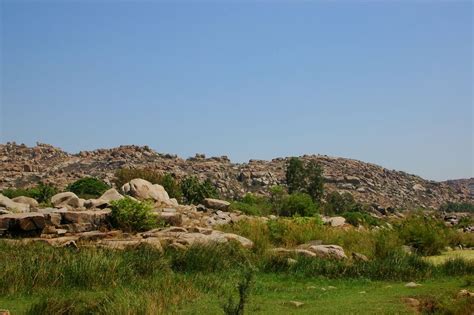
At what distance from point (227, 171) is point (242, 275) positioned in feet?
210

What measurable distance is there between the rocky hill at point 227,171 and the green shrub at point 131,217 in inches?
1475

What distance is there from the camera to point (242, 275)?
12.4 metres

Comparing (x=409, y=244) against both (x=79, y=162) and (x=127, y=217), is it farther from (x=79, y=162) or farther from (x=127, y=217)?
(x=79, y=162)

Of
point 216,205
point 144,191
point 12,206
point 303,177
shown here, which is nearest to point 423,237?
point 216,205

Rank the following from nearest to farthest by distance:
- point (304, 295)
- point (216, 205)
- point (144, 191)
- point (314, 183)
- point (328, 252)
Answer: point (304, 295), point (328, 252), point (144, 191), point (216, 205), point (314, 183)

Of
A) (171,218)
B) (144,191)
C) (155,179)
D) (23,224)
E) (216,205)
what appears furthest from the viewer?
(155,179)

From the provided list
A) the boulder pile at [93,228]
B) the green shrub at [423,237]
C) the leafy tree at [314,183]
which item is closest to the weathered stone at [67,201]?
the boulder pile at [93,228]

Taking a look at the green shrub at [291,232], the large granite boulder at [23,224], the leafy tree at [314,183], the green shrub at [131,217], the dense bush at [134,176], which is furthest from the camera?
the leafy tree at [314,183]

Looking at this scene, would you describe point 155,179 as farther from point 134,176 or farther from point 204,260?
point 204,260

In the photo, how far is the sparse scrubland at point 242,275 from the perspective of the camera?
955cm

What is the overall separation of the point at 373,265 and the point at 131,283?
252 inches

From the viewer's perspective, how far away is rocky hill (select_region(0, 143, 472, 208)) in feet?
220

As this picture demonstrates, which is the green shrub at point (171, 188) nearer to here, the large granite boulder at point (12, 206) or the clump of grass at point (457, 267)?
the large granite boulder at point (12, 206)

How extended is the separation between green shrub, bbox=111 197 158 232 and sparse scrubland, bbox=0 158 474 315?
4cm
